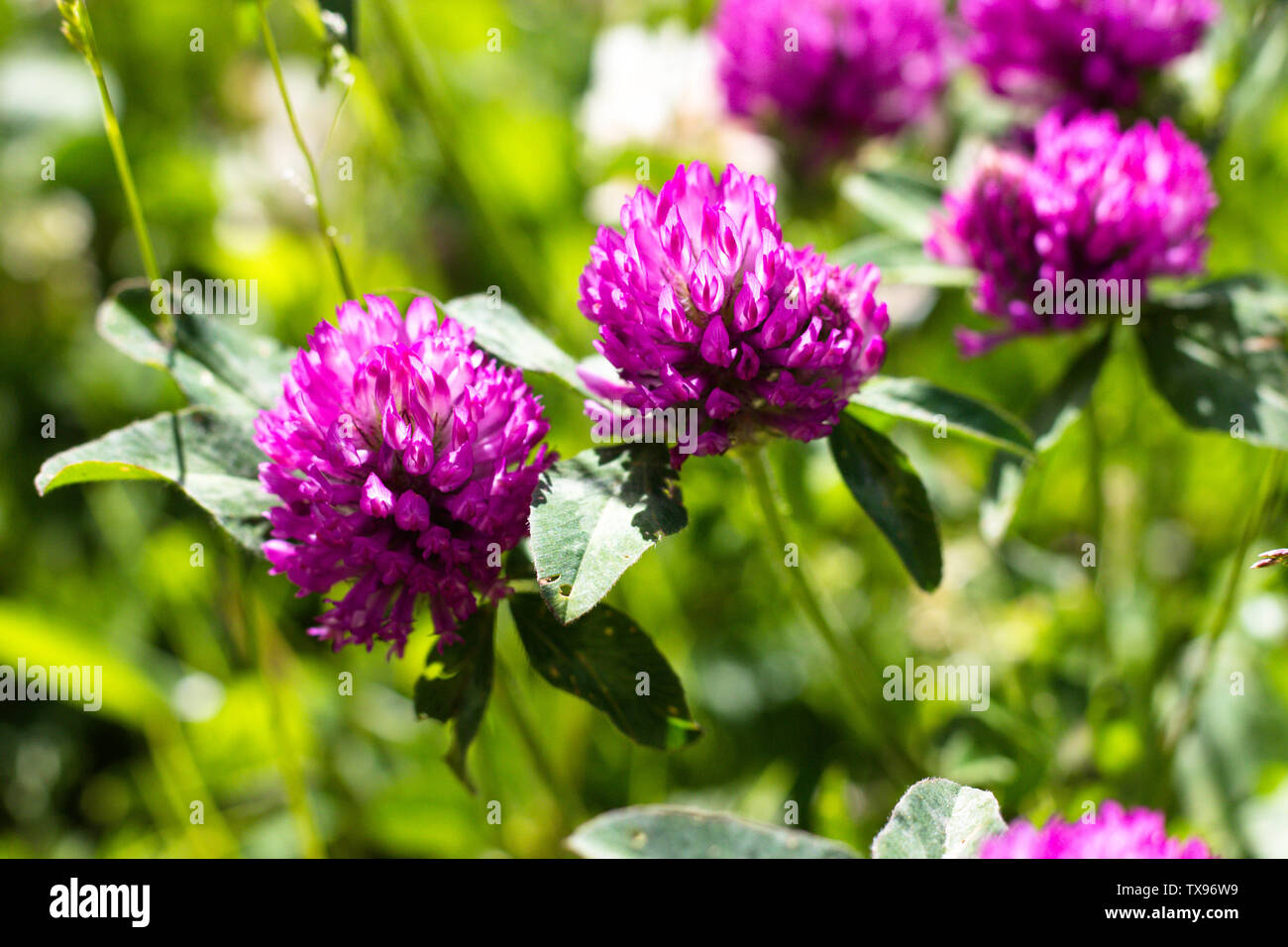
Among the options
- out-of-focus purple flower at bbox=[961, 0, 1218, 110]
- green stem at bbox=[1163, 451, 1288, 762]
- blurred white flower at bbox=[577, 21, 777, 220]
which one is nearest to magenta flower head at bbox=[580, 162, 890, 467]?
green stem at bbox=[1163, 451, 1288, 762]

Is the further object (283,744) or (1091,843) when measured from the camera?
(283,744)

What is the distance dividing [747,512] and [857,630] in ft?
0.83

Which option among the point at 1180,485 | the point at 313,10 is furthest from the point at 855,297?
the point at 1180,485

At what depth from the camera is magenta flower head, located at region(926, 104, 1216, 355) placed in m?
1.06

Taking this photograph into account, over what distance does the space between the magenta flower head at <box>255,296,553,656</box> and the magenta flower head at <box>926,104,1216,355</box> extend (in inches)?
19.6

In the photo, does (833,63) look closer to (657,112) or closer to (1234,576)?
(657,112)

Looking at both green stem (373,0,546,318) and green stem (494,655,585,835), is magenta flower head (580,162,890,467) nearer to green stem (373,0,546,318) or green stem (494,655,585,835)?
green stem (494,655,585,835)

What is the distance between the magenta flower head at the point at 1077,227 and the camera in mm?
1062

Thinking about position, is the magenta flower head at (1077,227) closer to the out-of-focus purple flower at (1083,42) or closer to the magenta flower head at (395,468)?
the out-of-focus purple flower at (1083,42)

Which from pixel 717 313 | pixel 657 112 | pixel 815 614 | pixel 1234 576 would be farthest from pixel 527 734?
pixel 657 112

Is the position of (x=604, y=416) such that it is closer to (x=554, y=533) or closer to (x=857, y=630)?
(x=554, y=533)

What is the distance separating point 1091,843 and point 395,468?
506 millimetres

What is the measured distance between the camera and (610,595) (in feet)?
4.47
